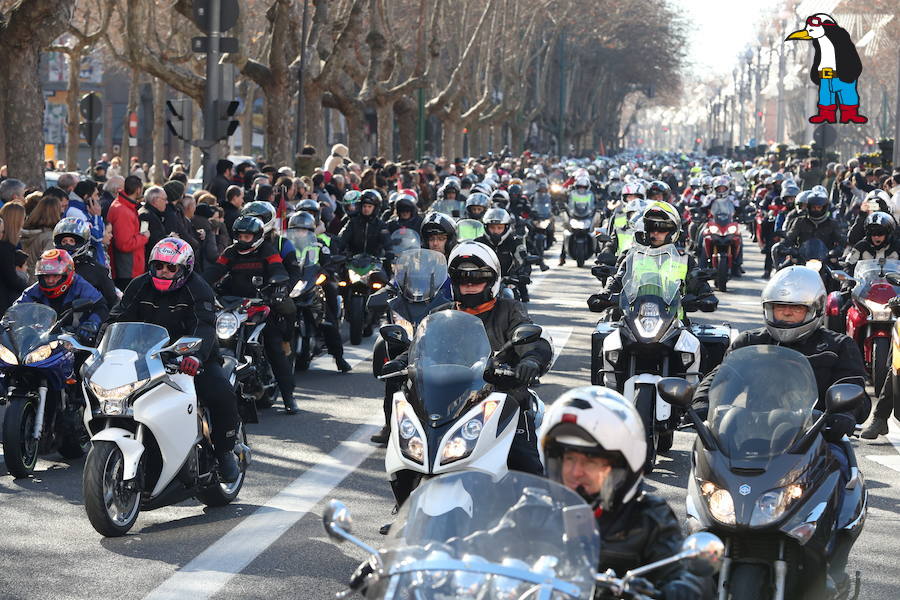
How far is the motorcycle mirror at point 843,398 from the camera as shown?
20.7 ft

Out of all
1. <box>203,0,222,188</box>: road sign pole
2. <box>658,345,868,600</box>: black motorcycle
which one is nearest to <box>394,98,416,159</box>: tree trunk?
<box>203,0,222,188</box>: road sign pole

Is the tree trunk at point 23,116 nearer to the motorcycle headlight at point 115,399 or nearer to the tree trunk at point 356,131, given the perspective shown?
the motorcycle headlight at point 115,399

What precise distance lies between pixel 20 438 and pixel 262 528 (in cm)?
204

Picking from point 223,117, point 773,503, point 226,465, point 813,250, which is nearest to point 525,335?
point 226,465

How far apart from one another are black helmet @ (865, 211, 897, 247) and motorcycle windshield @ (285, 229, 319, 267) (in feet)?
15.8

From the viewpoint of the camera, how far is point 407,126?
53594mm

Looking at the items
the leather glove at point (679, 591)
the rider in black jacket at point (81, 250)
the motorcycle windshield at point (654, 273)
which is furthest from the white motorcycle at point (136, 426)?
the leather glove at point (679, 591)

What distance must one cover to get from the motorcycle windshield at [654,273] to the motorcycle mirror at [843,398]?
420 centimetres

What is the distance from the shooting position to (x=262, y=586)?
296 inches

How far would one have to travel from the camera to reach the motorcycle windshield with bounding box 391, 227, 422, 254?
57.0 feet

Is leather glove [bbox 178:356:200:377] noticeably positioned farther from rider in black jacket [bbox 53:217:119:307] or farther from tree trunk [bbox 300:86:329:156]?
tree trunk [bbox 300:86:329:156]

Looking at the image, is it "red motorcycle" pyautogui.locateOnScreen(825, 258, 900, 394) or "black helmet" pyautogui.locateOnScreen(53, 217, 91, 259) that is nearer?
"black helmet" pyautogui.locateOnScreen(53, 217, 91, 259)

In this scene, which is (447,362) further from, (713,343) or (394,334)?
(713,343)

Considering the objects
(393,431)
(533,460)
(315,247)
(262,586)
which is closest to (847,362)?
(533,460)
